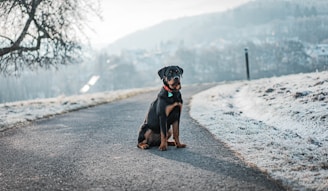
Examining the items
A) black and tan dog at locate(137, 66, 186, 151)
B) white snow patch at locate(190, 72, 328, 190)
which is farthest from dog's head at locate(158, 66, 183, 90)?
white snow patch at locate(190, 72, 328, 190)

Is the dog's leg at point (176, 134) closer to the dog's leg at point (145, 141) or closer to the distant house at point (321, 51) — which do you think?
the dog's leg at point (145, 141)

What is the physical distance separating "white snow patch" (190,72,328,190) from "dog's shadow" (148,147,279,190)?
0.17 m

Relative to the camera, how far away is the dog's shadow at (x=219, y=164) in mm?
4270

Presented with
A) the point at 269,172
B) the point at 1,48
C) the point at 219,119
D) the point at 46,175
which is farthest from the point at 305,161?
the point at 1,48

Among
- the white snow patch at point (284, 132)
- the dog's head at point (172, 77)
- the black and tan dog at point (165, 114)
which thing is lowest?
the white snow patch at point (284, 132)

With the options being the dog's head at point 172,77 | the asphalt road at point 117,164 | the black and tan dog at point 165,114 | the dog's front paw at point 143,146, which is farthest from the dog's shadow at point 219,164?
the dog's head at point 172,77

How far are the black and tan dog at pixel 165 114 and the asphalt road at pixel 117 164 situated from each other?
0.22m

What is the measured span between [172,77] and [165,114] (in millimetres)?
687

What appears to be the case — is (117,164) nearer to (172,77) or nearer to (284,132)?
(172,77)

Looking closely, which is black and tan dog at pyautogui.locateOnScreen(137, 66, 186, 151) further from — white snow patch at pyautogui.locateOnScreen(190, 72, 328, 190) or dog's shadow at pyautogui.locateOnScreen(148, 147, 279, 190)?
white snow patch at pyautogui.locateOnScreen(190, 72, 328, 190)

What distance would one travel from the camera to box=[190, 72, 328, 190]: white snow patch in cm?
432

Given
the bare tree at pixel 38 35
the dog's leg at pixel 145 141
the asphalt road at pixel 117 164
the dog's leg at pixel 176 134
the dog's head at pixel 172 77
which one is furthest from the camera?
the bare tree at pixel 38 35

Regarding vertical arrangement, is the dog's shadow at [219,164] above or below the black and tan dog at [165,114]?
below

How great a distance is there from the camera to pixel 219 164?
16.5 ft
